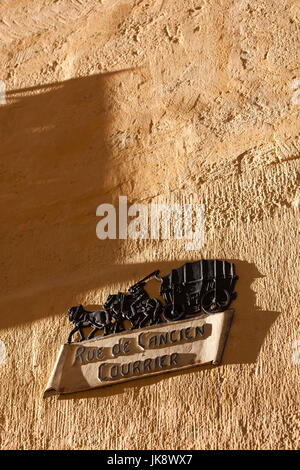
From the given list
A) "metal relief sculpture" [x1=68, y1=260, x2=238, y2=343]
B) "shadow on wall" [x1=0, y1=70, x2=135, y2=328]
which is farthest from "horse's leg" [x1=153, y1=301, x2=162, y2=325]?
"shadow on wall" [x1=0, y1=70, x2=135, y2=328]

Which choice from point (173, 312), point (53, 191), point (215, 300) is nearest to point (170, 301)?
point (173, 312)

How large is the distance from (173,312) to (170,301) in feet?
0.17

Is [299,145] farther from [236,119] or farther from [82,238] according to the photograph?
[82,238]

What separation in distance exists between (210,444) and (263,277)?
A: 0.69 metres

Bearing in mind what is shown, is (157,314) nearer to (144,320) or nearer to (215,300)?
(144,320)

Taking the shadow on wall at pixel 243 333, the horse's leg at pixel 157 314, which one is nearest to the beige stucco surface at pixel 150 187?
the shadow on wall at pixel 243 333

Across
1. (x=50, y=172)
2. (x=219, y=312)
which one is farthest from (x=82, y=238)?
(x=219, y=312)

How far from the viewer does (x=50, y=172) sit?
11.5 feet

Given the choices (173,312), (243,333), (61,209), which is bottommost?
(243,333)

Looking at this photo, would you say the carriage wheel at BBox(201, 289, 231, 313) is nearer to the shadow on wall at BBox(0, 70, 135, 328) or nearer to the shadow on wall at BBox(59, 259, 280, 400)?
the shadow on wall at BBox(59, 259, 280, 400)

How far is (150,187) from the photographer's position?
3295 millimetres

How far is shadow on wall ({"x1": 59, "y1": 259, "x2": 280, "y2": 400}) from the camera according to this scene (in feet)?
9.07

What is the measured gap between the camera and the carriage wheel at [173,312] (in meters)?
2.88

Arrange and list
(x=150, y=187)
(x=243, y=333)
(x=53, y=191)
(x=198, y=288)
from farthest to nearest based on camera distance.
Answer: (x=53, y=191), (x=150, y=187), (x=198, y=288), (x=243, y=333)
